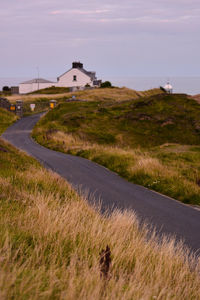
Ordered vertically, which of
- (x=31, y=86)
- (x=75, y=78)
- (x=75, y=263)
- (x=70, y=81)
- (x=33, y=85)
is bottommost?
(x=75, y=263)

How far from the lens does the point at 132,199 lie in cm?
1524

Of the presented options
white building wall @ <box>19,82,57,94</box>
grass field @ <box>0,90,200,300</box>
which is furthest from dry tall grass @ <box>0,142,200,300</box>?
white building wall @ <box>19,82,57,94</box>

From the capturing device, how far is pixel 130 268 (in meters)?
6.39

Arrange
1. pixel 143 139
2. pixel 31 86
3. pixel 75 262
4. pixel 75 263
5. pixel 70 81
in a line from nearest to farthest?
pixel 75 262
pixel 75 263
pixel 143 139
pixel 70 81
pixel 31 86

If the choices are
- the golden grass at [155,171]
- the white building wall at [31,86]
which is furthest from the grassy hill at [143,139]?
the white building wall at [31,86]

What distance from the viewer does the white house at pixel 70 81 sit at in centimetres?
12656

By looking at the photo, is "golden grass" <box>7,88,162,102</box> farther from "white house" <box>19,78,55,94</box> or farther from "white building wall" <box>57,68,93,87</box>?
"white house" <box>19,78,55,94</box>

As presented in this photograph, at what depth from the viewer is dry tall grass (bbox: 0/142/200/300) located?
14.4 ft

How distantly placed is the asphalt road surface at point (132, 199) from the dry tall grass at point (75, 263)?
76.1 inches

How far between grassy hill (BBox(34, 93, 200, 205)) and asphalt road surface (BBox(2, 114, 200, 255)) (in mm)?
904

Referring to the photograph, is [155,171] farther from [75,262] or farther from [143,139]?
[143,139]

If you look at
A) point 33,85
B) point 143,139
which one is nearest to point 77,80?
point 33,85

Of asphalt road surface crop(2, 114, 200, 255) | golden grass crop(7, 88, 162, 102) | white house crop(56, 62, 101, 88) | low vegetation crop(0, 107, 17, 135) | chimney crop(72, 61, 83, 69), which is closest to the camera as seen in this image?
asphalt road surface crop(2, 114, 200, 255)

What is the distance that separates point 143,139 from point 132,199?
24122 millimetres
